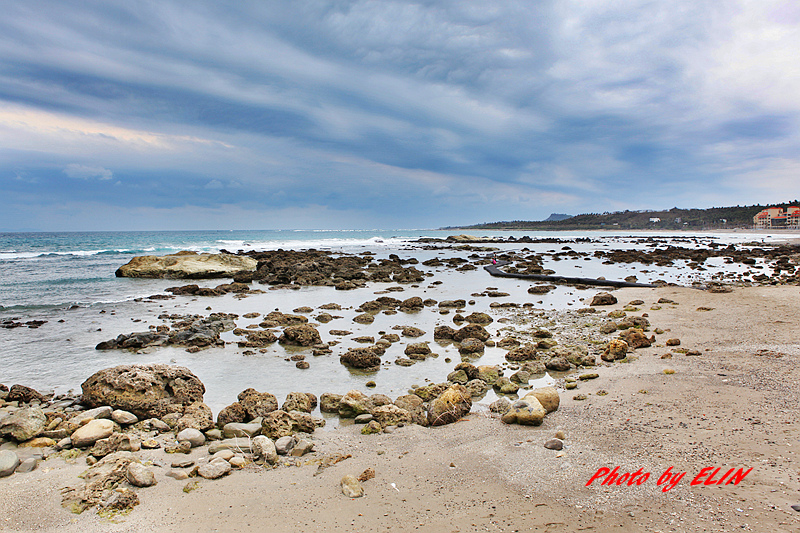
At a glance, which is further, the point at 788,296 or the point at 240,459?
the point at 788,296

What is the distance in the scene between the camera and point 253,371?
7871 millimetres

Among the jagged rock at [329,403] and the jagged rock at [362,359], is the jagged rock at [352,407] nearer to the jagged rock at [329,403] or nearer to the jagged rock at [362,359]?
the jagged rock at [329,403]

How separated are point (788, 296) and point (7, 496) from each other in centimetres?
1820

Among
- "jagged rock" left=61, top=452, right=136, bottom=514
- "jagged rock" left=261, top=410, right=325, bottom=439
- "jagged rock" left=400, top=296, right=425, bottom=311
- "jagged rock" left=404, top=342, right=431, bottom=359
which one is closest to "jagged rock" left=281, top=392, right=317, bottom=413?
"jagged rock" left=261, top=410, right=325, bottom=439

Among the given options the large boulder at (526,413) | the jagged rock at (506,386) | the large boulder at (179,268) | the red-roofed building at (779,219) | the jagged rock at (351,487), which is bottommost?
the jagged rock at (506,386)

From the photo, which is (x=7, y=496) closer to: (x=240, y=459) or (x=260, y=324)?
(x=240, y=459)

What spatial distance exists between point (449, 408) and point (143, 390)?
4.68m

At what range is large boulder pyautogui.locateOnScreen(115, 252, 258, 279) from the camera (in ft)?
82.1

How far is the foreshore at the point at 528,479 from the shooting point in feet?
10.2

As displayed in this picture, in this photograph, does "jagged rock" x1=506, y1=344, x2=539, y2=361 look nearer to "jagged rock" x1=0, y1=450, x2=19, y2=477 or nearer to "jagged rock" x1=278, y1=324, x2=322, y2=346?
"jagged rock" x1=278, y1=324, x2=322, y2=346

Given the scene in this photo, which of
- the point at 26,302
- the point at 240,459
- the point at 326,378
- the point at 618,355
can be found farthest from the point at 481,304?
the point at 26,302

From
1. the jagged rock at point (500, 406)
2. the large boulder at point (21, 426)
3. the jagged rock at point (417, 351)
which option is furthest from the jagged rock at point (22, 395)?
the jagged rock at point (500, 406)

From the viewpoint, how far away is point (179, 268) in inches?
996

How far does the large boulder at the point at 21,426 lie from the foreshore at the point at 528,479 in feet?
2.75
